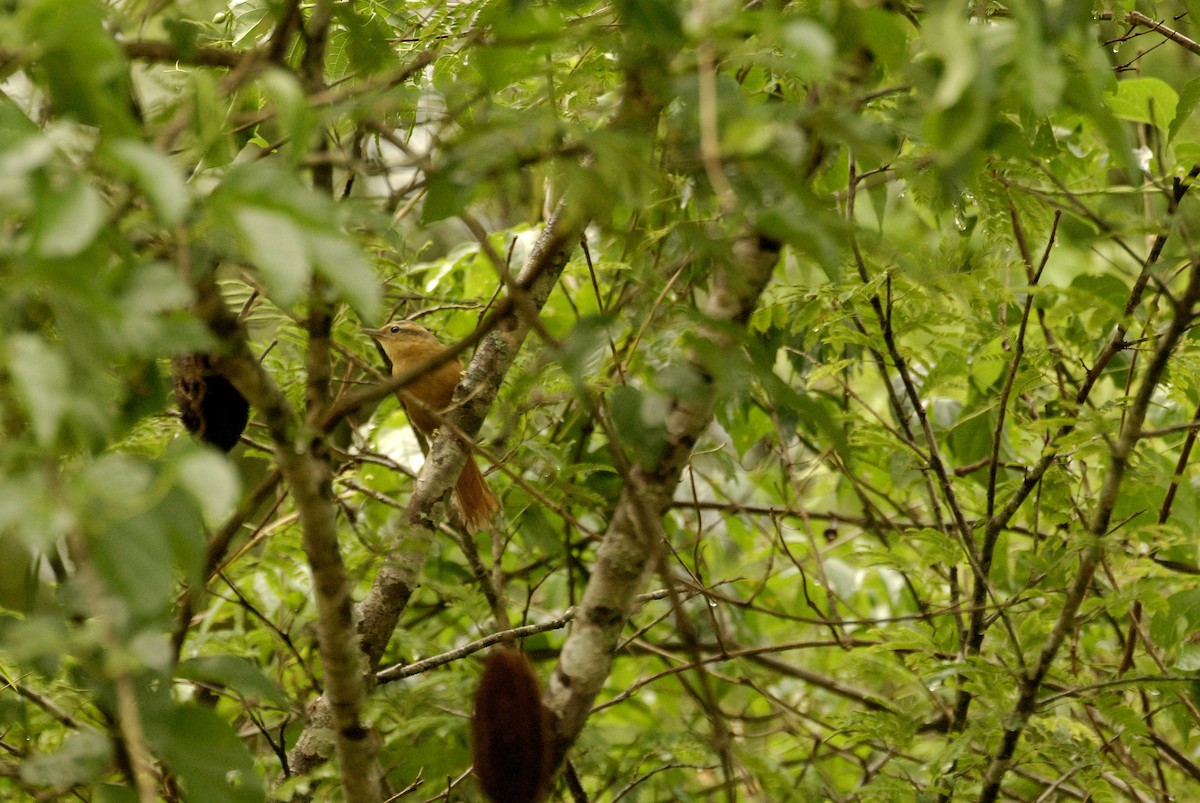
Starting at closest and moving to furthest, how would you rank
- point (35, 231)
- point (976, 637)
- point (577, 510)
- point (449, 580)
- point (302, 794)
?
1. point (35, 231)
2. point (302, 794)
3. point (976, 637)
4. point (577, 510)
5. point (449, 580)

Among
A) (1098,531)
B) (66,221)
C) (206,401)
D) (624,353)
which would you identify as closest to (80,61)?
(66,221)

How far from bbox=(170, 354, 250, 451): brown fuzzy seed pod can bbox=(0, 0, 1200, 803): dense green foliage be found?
12 cm

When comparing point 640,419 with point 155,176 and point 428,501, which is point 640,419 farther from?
point 428,501

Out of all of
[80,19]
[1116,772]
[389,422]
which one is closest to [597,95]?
[389,422]

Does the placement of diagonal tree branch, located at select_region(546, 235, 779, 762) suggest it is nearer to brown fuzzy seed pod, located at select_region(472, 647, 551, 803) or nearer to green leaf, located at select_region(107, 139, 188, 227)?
brown fuzzy seed pod, located at select_region(472, 647, 551, 803)

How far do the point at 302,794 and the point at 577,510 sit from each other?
1.03m

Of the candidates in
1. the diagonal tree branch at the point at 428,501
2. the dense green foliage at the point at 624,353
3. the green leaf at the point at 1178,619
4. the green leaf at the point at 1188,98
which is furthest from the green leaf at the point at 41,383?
the green leaf at the point at 1178,619

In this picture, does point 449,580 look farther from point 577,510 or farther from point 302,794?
point 302,794

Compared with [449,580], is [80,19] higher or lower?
higher

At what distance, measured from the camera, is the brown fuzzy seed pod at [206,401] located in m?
1.53

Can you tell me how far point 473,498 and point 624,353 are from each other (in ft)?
4.68

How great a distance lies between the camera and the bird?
9.75ft

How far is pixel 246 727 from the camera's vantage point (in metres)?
Answer: 2.80

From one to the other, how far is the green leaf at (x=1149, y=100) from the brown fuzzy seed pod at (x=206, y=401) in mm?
1616
